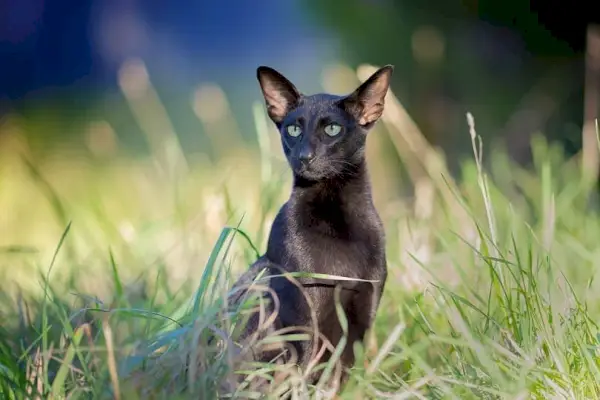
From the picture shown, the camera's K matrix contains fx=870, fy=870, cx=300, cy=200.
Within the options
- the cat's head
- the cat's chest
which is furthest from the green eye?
the cat's chest

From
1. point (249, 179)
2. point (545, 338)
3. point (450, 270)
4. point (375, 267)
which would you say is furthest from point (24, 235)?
point (545, 338)

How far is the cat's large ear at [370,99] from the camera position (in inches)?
92.9

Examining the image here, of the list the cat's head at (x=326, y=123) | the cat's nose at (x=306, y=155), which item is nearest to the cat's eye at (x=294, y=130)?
the cat's head at (x=326, y=123)

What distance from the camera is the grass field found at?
1.92 meters

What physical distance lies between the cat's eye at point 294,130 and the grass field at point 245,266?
0.98 feet

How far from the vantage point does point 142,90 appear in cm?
430

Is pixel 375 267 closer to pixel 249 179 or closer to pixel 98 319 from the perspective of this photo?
pixel 98 319

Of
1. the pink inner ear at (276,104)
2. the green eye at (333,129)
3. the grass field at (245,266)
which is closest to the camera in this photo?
the grass field at (245,266)

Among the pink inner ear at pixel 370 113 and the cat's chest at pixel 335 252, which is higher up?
the pink inner ear at pixel 370 113

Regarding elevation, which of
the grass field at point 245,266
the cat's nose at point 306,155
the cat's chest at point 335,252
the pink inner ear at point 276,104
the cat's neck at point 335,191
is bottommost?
the grass field at point 245,266

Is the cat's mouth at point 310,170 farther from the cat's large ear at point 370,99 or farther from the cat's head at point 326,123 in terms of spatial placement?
the cat's large ear at point 370,99

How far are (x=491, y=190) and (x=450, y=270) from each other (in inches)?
16.1

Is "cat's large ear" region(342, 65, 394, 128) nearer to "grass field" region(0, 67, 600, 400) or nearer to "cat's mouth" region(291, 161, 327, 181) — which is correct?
"cat's mouth" region(291, 161, 327, 181)

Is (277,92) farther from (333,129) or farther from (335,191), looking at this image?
(335,191)
